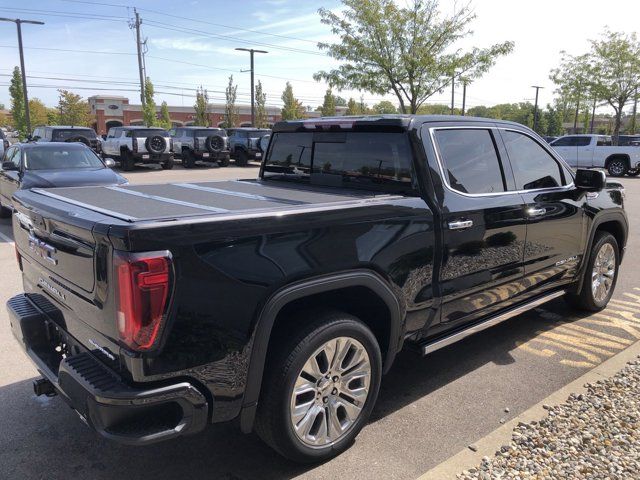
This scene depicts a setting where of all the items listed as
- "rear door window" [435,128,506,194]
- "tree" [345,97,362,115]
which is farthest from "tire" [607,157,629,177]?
"tree" [345,97,362,115]

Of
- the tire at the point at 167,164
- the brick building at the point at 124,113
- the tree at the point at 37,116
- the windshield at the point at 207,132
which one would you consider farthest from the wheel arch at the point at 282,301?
the tree at the point at 37,116

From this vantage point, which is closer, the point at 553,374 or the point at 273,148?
the point at 553,374

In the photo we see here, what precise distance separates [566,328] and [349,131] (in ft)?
9.30

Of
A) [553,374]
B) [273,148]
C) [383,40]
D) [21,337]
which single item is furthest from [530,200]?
[383,40]

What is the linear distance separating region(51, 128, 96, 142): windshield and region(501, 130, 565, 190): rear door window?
683 inches

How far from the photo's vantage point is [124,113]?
71.8 meters

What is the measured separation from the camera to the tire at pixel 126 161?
70.1ft

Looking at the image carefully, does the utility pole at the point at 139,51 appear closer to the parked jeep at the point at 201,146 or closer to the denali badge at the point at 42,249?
the parked jeep at the point at 201,146

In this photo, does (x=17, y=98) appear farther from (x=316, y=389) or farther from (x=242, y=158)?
(x=316, y=389)

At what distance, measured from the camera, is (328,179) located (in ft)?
12.5

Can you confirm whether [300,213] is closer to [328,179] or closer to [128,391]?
[128,391]

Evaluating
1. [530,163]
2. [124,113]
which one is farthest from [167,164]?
[124,113]

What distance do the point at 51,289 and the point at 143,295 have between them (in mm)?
1040

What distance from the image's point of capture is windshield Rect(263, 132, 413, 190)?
10.9 feet
